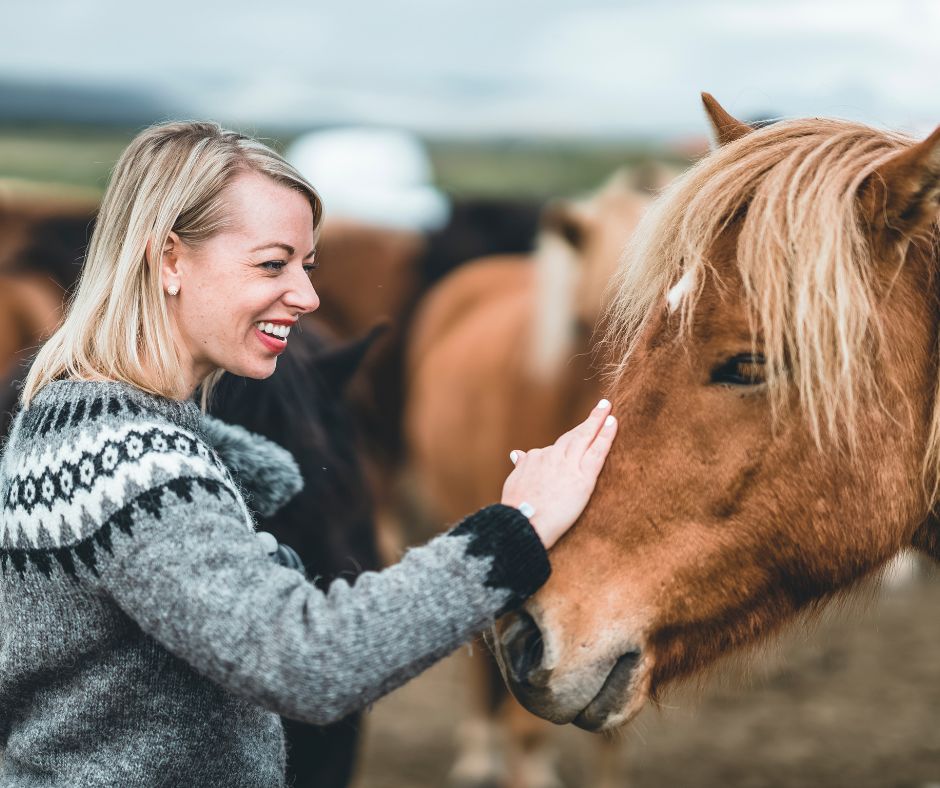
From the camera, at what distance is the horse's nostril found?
158cm

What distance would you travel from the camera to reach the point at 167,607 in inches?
50.3

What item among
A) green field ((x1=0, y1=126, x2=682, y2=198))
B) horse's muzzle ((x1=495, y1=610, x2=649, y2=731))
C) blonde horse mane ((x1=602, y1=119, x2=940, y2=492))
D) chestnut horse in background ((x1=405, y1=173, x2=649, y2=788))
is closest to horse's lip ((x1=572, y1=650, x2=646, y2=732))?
horse's muzzle ((x1=495, y1=610, x2=649, y2=731))

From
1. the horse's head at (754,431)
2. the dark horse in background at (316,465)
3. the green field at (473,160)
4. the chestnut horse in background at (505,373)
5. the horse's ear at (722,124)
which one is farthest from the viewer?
the green field at (473,160)

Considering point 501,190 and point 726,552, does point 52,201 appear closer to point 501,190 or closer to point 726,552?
Answer: point 726,552

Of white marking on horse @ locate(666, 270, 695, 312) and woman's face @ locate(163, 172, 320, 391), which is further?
white marking on horse @ locate(666, 270, 695, 312)

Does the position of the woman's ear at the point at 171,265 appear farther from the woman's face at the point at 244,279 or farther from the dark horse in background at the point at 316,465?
the dark horse in background at the point at 316,465

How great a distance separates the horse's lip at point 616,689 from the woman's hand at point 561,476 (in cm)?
24

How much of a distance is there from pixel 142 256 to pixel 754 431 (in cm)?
99

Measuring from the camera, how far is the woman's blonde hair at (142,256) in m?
1.48

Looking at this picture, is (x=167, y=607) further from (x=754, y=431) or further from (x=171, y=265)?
(x=754, y=431)

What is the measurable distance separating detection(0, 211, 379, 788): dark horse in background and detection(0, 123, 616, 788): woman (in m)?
0.50

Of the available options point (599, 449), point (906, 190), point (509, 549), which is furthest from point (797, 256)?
point (509, 549)

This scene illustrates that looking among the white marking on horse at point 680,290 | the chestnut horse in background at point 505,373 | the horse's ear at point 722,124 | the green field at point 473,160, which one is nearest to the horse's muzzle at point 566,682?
the white marking on horse at point 680,290

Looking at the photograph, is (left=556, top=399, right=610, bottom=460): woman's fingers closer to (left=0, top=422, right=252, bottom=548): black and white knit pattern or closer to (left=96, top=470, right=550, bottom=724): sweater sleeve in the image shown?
(left=96, top=470, right=550, bottom=724): sweater sleeve
